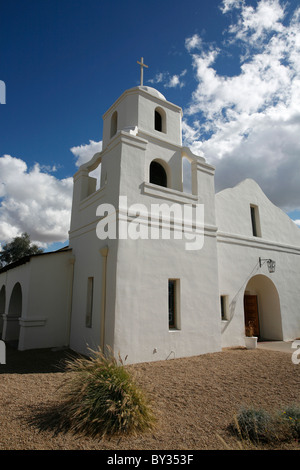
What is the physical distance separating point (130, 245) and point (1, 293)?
38.2 ft

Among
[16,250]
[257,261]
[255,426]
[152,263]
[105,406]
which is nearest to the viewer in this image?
[255,426]

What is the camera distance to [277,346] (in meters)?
11.5

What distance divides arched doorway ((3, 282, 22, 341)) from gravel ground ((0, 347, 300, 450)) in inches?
134

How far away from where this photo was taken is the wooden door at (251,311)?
1352 cm

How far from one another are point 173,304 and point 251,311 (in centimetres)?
610

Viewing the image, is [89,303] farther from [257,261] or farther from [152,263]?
[257,261]

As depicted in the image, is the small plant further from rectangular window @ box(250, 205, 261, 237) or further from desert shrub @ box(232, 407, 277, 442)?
rectangular window @ box(250, 205, 261, 237)

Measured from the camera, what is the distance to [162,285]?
8.99 meters

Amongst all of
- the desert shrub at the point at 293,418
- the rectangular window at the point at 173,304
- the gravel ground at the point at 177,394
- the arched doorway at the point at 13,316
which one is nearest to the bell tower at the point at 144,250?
the rectangular window at the point at 173,304

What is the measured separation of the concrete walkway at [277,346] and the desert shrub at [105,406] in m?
7.82

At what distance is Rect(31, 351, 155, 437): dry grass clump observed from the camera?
14.1 ft

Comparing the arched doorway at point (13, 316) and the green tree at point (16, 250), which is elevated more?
the green tree at point (16, 250)

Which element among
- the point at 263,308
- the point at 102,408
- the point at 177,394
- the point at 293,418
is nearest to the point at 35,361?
the point at 177,394

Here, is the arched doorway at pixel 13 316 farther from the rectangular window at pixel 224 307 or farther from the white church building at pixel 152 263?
the rectangular window at pixel 224 307
